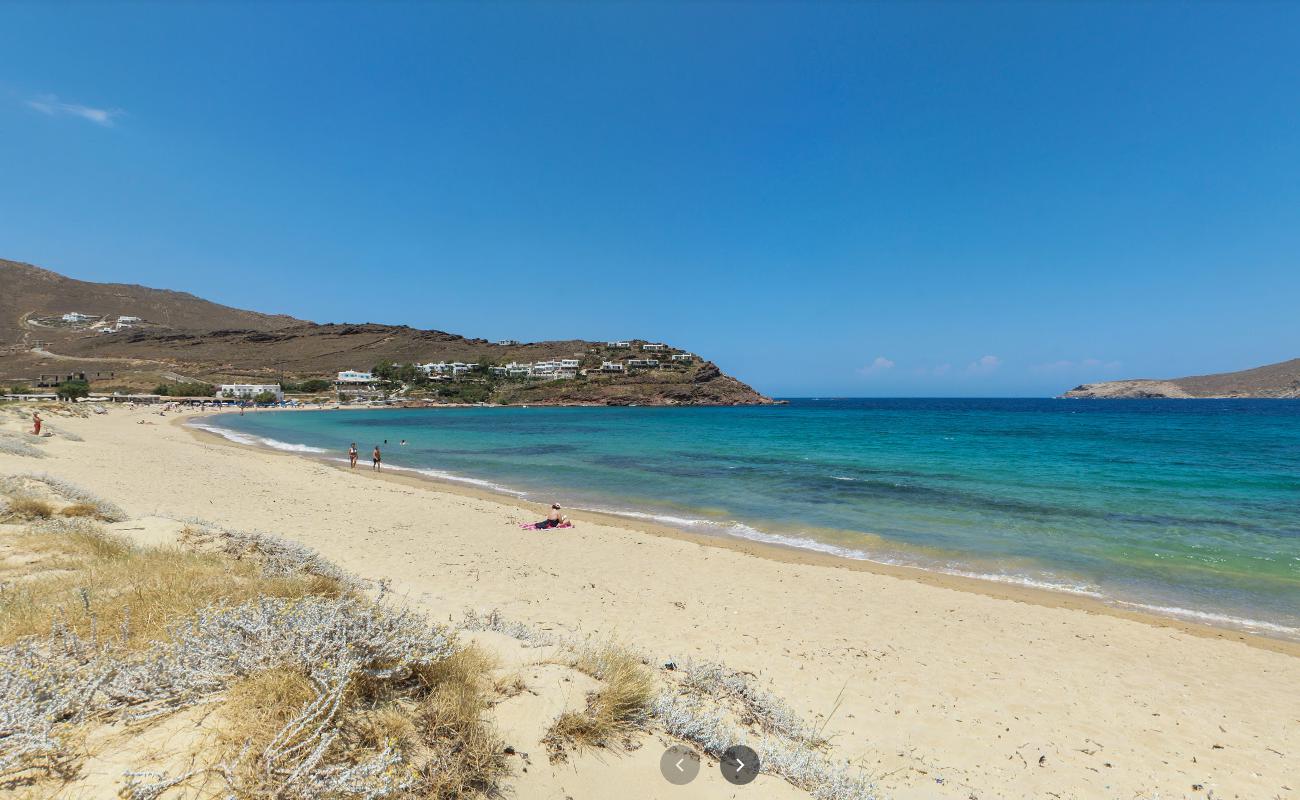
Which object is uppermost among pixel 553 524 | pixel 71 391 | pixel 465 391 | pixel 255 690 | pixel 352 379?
pixel 352 379

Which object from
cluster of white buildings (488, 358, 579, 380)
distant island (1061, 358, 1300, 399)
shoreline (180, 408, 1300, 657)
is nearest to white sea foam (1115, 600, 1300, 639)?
shoreline (180, 408, 1300, 657)

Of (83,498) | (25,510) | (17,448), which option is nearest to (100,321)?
(17,448)

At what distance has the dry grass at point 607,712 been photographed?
128 inches

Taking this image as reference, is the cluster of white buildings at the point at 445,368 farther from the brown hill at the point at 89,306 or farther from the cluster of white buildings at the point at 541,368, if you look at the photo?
the brown hill at the point at 89,306

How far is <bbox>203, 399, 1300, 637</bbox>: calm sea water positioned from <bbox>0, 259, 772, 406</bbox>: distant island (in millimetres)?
81784

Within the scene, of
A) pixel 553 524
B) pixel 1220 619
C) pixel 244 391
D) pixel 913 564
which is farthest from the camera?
pixel 244 391

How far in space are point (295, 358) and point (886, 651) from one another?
162 meters

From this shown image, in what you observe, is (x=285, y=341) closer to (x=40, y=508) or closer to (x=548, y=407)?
(x=548, y=407)

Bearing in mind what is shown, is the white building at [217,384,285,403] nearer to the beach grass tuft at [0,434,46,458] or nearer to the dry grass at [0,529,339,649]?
the beach grass tuft at [0,434,46,458]

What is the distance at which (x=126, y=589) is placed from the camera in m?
4.35

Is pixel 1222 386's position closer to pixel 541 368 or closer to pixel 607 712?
pixel 541 368

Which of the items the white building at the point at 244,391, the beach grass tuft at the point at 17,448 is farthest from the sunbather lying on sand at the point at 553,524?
the white building at the point at 244,391

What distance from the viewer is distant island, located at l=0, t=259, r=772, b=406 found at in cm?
10525

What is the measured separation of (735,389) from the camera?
445 ft
